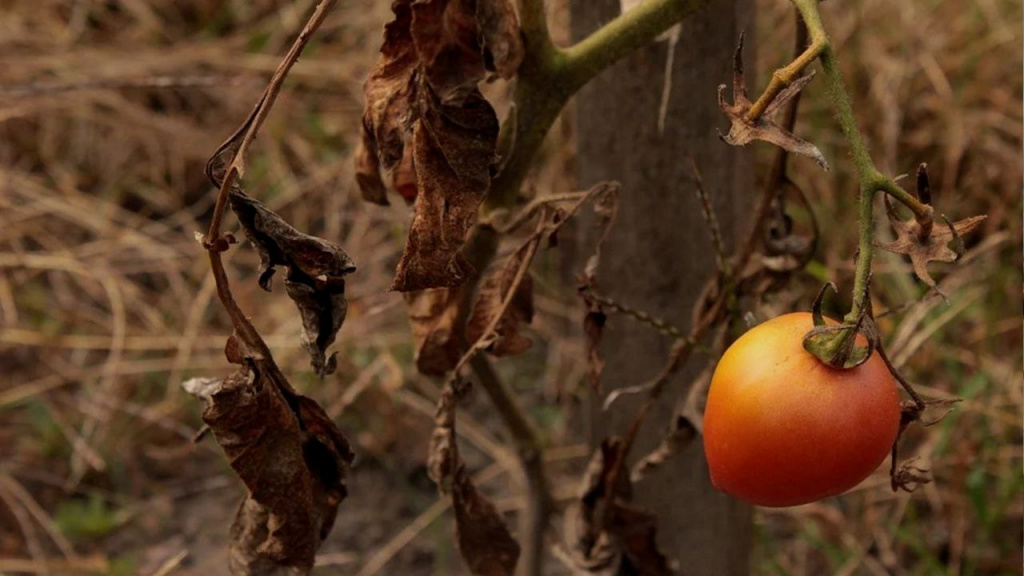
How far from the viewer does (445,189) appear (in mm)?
693

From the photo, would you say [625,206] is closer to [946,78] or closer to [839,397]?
[839,397]

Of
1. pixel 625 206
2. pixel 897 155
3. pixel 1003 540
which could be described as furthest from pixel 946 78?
pixel 625 206

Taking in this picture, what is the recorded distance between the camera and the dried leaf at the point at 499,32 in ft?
2.26

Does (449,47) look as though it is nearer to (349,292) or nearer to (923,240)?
(923,240)

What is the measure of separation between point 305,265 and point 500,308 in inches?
7.4

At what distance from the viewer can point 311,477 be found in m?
0.82

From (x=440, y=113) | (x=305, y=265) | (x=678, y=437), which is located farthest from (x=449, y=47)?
(x=678, y=437)

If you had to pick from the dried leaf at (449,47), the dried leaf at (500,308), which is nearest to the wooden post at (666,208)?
the dried leaf at (500,308)

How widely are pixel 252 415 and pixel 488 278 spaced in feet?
0.66

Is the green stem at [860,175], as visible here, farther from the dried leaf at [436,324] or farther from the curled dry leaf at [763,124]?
the dried leaf at [436,324]

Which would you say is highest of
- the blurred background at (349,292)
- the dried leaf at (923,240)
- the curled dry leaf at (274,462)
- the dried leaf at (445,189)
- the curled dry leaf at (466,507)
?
the dried leaf at (445,189)

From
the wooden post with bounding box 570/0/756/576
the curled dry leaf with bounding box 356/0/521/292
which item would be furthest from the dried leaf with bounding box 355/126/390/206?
the wooden post with bounding box 570/0/756/576

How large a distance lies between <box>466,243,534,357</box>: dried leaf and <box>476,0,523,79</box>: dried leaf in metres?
0.16

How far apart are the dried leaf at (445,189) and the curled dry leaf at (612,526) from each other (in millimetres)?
318
